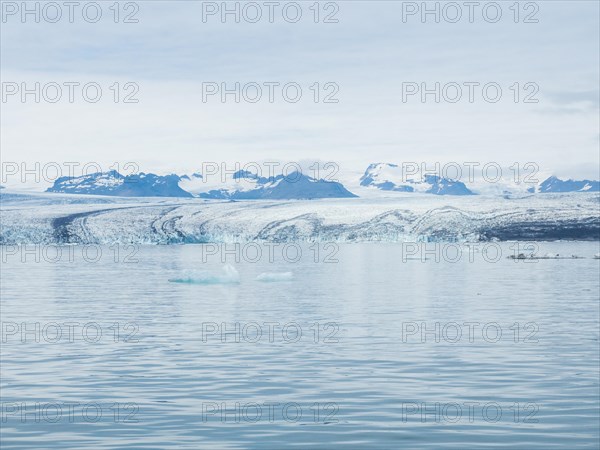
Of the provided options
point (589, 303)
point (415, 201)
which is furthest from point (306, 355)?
point (415, 201)

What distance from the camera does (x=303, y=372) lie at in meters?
18.1

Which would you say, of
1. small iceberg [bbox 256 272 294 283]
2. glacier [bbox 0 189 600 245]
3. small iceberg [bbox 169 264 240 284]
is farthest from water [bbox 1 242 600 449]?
glacier [bbox 0 189 600 245]

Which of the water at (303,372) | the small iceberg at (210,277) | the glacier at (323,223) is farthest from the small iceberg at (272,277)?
the glacier at (323,223)

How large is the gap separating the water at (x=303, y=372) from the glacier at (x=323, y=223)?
86540mm

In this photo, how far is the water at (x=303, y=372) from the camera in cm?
1318

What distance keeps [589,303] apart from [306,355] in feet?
52.9

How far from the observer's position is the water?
13180 millimetres

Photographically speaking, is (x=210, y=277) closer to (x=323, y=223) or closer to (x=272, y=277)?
(x=272, y=277)

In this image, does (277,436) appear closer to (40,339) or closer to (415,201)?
(40,339)

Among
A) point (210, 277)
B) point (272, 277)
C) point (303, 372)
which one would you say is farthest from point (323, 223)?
point (303, 372)

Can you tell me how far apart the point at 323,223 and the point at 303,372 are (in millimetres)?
110355

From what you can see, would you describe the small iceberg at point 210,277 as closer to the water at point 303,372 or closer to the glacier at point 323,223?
the water at point 303,372

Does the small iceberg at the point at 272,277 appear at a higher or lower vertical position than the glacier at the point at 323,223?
lower

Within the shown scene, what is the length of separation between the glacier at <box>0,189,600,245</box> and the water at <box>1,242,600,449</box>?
3407 inches
